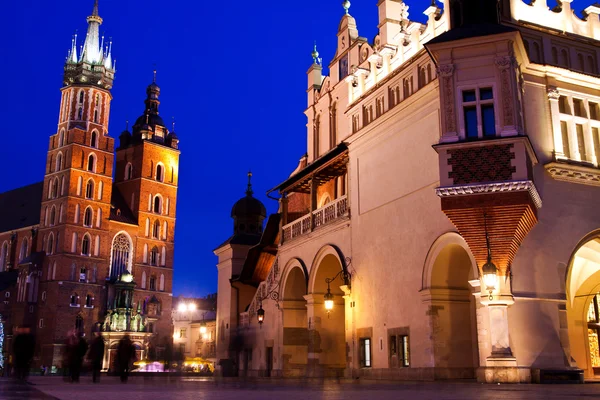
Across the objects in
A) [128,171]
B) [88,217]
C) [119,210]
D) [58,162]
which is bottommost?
[88,217]

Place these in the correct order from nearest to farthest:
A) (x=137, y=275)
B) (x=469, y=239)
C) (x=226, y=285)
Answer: (x=469, y=239) < (x=226, y=285) < (x=137, y=275)

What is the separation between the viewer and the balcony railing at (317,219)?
2581 cm

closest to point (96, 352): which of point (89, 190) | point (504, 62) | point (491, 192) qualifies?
point (491, 192)

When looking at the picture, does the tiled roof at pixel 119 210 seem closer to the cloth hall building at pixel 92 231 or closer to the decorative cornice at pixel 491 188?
the cloth hall building at pixel 92 231

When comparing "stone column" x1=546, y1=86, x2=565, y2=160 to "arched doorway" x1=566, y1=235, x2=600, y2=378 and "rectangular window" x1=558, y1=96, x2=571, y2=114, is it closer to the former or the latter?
"rectangular window" x1=558, y1=96, x2=571, y2=114

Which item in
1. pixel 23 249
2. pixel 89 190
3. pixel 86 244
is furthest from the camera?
pixel 23 249

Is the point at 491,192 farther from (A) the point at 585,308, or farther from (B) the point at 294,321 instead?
(B) the point at 294,321

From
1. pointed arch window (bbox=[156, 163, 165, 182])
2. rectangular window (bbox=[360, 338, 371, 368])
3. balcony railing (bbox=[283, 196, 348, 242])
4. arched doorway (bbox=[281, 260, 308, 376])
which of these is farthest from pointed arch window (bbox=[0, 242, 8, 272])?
rectangular window (bbox=[360, 338, 371, 368])

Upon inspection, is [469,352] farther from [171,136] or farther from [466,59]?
[171,136]

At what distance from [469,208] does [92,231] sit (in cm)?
7088

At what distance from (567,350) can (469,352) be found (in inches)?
119

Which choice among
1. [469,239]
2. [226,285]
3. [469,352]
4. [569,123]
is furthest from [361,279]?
[226,285]

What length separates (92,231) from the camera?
265 ft

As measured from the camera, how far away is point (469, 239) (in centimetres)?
1702
